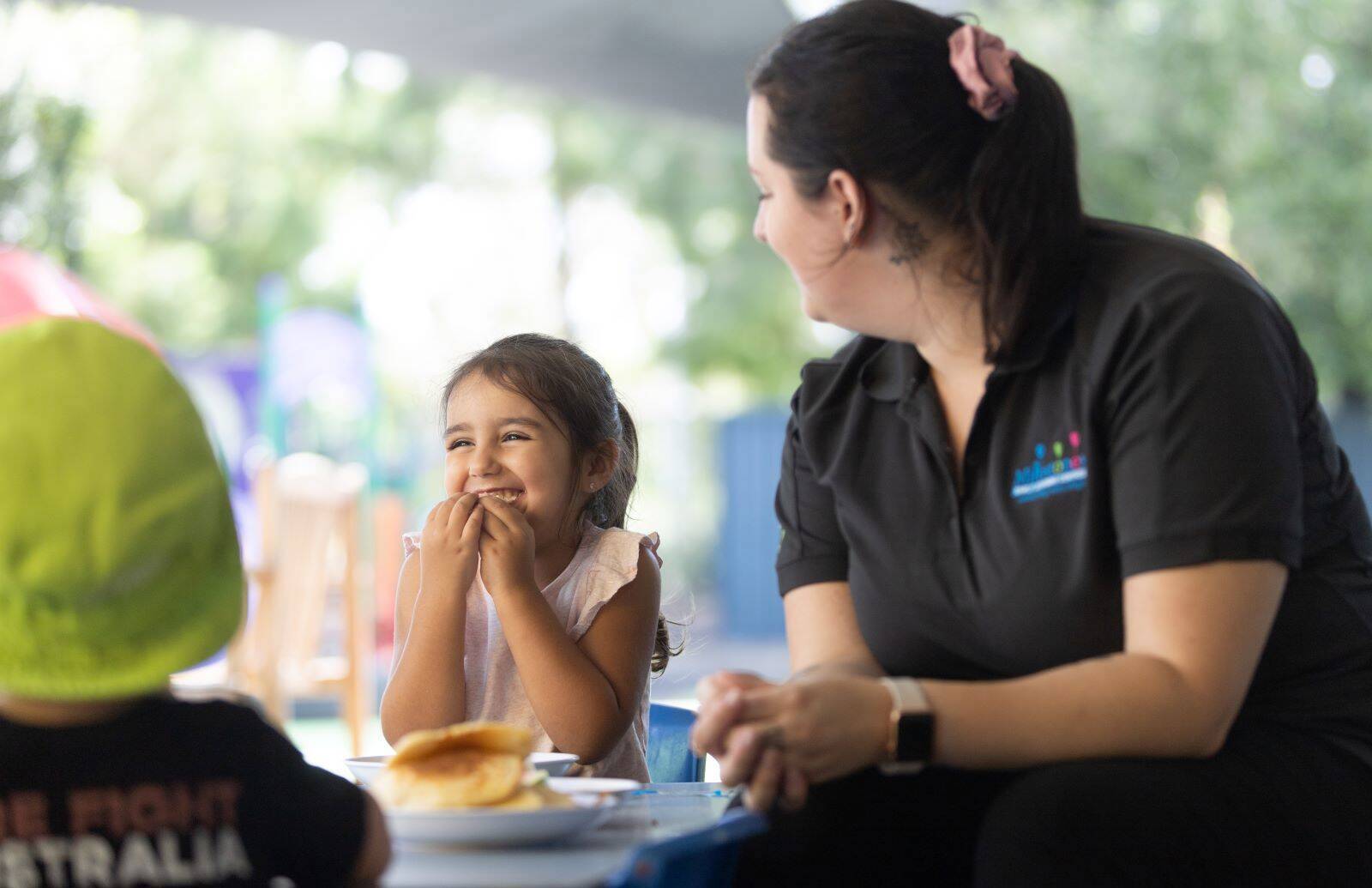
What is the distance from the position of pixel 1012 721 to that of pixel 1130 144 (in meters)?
8.98

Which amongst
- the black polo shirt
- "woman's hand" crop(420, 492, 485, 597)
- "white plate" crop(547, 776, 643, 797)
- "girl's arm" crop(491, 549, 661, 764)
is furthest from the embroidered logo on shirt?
"woman's hand" crop(420, 492, 485, 597)

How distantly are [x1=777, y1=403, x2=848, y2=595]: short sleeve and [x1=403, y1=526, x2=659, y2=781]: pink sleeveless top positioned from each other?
0.30 meters

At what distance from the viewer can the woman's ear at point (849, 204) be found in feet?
4.98

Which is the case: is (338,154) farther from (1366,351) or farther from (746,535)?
(1366,351)

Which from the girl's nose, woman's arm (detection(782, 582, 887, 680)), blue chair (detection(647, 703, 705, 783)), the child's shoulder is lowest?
blue chair (detection(647, 703, 705, 783))

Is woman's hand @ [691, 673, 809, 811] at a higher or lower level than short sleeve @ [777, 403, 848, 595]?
lower

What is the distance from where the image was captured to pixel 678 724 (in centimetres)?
209

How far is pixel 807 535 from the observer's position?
5.71 ft

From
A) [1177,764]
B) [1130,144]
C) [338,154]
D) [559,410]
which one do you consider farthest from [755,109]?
[338,154]

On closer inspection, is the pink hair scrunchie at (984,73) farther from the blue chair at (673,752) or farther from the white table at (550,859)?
the blue chair at (673,752)

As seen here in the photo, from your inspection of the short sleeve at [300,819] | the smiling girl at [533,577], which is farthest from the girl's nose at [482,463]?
the short sleeve at [300,819]

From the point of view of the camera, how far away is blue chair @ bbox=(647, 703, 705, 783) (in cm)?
207

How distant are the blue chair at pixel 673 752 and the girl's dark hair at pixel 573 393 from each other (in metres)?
0.13

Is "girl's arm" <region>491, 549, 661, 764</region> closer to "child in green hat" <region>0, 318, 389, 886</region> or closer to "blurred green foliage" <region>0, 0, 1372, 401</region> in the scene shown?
"child in green hat" <region>0, 318, 389, 886</region>
